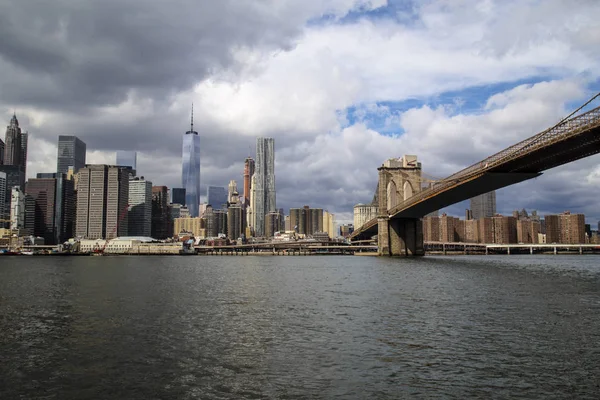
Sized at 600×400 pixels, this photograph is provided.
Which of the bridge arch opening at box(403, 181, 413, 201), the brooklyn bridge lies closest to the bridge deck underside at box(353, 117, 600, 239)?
the brooklyn bridge

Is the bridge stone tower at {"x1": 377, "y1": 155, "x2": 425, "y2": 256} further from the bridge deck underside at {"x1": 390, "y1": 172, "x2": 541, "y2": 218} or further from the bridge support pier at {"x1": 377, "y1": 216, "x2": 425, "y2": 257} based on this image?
the bridge deck underside at {"x1": 390, "y1": 172, "x2": 541, "y2": 218}

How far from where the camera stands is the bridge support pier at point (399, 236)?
4621 inches

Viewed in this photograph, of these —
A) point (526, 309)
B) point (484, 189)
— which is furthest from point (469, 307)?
point (484, 189)

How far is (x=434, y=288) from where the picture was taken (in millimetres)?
39219

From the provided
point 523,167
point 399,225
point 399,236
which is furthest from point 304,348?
point 399,236

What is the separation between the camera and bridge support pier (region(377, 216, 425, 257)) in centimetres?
11738

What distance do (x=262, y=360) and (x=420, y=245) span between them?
362 feet

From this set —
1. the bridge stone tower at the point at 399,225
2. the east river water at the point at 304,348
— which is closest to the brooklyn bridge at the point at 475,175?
the bridge stone tower at the point at 399,225

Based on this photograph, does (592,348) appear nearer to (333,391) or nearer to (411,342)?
(411,342)

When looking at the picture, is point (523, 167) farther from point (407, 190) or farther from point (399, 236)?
point (407, 190)

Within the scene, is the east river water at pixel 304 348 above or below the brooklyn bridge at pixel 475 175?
below

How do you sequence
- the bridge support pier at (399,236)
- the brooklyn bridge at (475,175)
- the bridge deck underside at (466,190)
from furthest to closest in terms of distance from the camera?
the bridge support pier at (399,236) → the bridge deck underside at (466,190) → the brooklyn bridge at (475,175)

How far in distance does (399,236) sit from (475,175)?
5077cm

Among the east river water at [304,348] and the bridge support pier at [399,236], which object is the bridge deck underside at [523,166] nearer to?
the bridge support pier at [399,236]
